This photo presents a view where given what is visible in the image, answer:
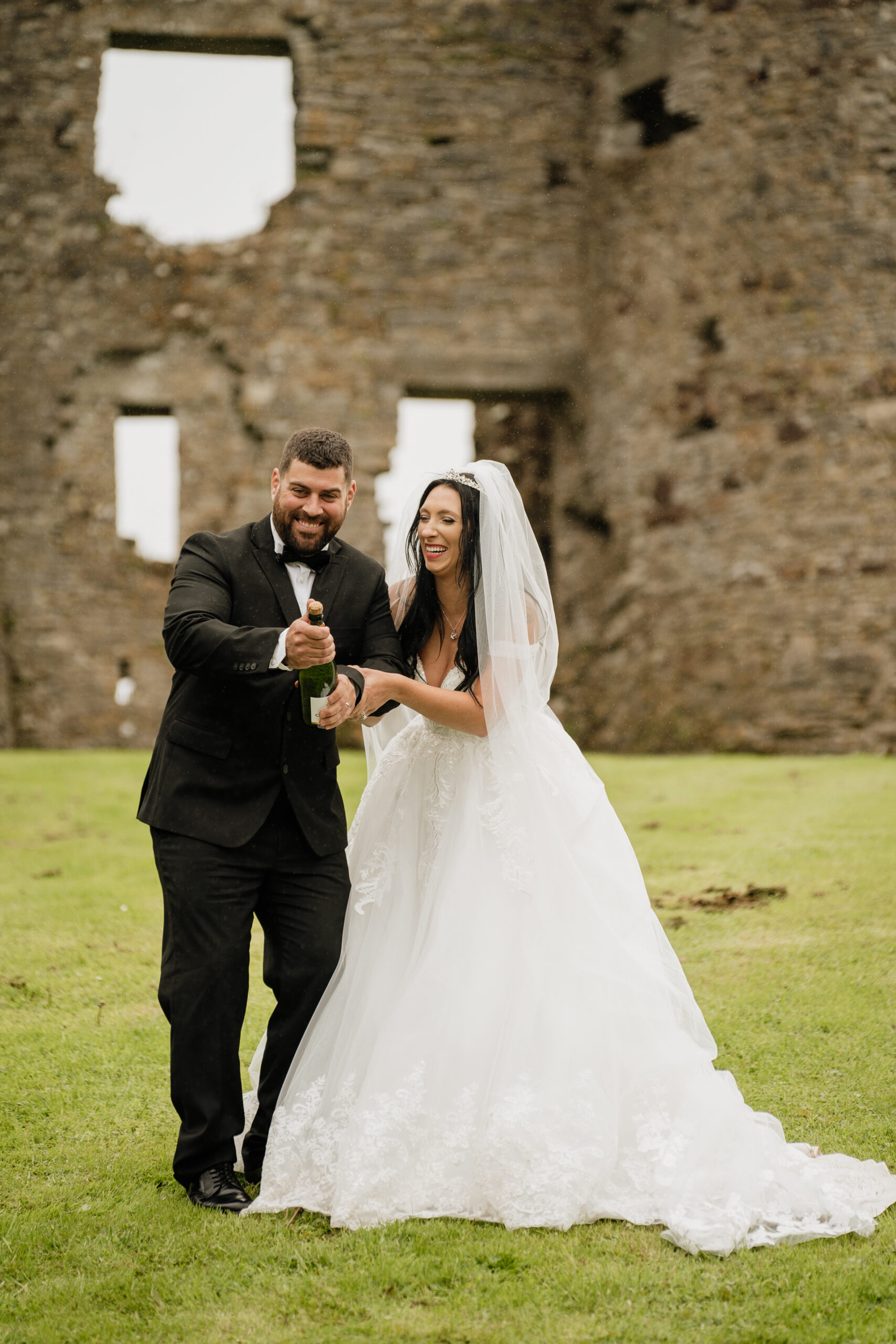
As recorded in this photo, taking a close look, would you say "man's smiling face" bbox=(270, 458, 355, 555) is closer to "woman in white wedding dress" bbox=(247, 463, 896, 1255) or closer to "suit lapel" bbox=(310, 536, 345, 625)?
"suit lapel" bbox=(310, 536, 345, 625)

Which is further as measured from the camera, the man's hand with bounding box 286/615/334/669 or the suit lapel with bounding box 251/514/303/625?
the suit lapel with bounding box 251/514/303/625

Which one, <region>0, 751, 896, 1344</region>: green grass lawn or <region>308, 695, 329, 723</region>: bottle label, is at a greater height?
<region>308, 695, 329, 723</region>: bottle label

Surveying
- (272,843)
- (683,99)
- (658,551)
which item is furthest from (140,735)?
(272,843)

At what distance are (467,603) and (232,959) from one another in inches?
49.9

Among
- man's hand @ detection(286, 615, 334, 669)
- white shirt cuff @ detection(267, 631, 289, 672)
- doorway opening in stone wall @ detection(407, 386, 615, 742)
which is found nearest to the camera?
man's hand @ detection(286, 615, 334, 669)

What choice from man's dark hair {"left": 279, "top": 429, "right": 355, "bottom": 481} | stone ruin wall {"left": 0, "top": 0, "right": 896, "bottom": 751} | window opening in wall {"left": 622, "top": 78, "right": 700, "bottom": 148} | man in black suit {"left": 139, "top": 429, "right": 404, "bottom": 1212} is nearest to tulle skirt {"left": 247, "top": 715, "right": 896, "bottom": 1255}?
man in black suit {"left": 139, "top": 429, "right": 404, "bottom": 1212}

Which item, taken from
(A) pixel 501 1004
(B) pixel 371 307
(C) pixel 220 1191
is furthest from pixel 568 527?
(C) pixel 220 1191

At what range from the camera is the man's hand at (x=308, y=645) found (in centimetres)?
281

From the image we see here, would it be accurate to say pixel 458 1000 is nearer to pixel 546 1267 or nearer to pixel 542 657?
pixel 546 1267

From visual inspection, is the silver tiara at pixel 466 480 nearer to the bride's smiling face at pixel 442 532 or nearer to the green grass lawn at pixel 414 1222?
the bride's smiling face at pixel 442 532

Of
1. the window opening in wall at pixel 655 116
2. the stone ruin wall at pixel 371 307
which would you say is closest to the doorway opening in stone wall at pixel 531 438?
the stone ruin wall at pixel 371 307

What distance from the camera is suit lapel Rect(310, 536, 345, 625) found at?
128 inches

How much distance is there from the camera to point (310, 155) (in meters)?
11.9

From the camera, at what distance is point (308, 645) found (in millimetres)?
2826
